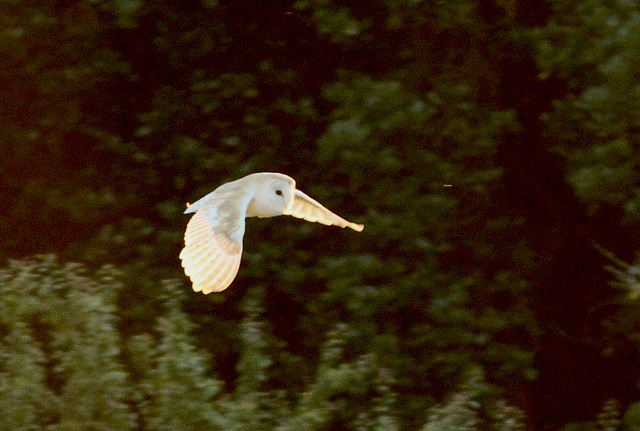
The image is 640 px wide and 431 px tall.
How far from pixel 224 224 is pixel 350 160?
5.55ft

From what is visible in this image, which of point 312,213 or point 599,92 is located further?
point 599,92

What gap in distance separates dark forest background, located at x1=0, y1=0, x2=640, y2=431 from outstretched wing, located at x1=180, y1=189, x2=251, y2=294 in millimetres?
1536

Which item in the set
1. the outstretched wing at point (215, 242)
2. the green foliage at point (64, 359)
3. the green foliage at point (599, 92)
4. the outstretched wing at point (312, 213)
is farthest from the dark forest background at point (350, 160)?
the outstretched wing at point (215, 242)

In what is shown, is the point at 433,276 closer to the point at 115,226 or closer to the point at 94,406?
the point at 115,226

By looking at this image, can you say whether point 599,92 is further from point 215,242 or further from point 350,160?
point 215,242

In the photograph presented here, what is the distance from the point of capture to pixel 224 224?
3.05 m

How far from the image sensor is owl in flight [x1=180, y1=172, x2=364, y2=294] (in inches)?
114

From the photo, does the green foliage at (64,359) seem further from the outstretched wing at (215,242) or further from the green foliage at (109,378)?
the outstretched wing at (215,242)

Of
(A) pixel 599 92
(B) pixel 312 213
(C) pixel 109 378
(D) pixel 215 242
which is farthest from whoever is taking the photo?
(A) pixel 599 92

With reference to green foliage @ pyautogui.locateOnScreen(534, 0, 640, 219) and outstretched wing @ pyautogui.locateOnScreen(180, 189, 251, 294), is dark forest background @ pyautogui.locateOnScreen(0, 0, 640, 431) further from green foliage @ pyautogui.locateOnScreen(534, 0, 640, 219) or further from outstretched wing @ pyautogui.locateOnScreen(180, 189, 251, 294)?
outstretched wing @ pyautogui.locateOnScreen(180, 189, 251, 294)

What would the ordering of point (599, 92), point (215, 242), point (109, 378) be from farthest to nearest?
point (599, 92) < point (109, 378) < point (215, 242)

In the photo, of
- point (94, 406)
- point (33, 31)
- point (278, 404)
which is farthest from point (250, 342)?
point (33, 31)

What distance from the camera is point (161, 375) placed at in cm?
316

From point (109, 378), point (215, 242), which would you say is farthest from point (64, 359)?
point (215, 242)
